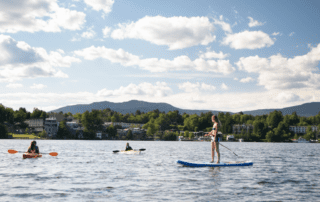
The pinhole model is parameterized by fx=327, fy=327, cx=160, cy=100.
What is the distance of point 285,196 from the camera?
54.0 feet

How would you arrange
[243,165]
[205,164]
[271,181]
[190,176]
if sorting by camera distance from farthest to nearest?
[243,165] → [205,164] → [190,176] → [271,181]

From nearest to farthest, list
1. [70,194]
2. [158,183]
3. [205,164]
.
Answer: [70,194]
[158,183]
[205,164]

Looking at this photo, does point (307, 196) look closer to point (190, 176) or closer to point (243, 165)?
point (190, 176)

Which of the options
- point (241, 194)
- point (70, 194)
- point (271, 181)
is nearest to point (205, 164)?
point (271, 181)

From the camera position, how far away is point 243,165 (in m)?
29.7

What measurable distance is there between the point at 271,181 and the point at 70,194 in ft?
42.7

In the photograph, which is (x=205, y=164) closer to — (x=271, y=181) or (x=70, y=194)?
(x=271, y=181)

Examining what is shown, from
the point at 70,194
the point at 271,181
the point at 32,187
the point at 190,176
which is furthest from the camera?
the point at 190,176

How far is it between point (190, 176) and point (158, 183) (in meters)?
3.90

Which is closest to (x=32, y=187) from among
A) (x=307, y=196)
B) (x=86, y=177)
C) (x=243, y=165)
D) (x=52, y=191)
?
(x=52, y=191)

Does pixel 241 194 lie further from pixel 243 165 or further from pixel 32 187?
pixel 243 165

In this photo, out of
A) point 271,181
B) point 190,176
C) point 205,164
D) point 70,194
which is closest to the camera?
point 70,194

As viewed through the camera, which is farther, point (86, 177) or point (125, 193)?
point (86, 177)

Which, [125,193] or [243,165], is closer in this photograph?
[125,193]
